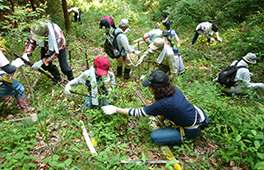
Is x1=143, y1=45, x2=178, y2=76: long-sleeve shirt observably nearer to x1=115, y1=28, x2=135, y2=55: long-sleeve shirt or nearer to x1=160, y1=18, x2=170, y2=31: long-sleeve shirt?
x1=115, y1=28, x2=135, y2=55: long-sleeve shirt

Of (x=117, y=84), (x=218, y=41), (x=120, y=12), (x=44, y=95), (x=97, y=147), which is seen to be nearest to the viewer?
(x=97, y=147)

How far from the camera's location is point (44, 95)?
13.5ft

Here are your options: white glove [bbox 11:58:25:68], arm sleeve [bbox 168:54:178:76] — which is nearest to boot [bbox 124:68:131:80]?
arm sleeve [bbox 168:54:178:76]

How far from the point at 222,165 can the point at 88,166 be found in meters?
2.50

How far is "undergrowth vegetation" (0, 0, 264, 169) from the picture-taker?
8.10 ft

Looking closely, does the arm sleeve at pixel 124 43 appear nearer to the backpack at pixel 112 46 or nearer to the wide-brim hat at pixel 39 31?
the backpack at pixel 112 46

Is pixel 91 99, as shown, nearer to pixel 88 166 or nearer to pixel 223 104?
pixel 88 166

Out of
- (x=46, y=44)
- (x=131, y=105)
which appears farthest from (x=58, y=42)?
(x=131, y=105)

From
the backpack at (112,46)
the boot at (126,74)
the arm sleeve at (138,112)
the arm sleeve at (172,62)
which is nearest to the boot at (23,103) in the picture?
the arm sleeve at (138,112)

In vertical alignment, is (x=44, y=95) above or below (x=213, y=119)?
above

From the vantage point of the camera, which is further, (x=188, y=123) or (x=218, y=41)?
(x=218, y=41)

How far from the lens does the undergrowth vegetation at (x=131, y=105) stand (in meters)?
2.47

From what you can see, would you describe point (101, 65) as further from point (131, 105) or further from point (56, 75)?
point (56, 75)

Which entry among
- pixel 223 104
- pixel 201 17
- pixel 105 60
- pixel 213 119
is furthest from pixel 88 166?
pixel 201 17
